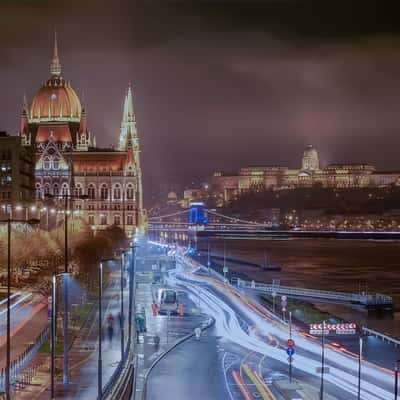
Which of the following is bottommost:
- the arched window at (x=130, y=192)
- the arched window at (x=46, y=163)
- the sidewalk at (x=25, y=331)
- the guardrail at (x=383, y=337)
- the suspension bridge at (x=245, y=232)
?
the guardrail at (x=383, y=337)

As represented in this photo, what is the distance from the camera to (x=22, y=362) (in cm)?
2391

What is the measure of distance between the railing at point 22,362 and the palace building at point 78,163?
8427cm

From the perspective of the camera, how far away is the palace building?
119 metres

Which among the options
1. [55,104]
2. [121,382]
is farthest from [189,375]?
[55,104]

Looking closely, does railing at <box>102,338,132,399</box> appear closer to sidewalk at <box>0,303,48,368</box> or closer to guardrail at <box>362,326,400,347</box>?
sidewalk at <box>0,303,48,368</box>

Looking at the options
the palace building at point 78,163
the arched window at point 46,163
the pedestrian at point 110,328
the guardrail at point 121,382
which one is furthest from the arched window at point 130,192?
the guardrail at point 121,382

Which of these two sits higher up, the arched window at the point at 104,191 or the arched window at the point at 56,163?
the arched window at the point at 56,163

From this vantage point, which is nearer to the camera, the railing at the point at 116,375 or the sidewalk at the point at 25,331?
the railing at the point at 116,375

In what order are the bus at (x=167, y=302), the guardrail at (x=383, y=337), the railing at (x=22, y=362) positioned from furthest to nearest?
the bus at (x=167, y=302)
the guardrail at (x=383, y=337)
the railing at (x=22, y=362)

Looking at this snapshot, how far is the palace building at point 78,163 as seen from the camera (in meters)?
119

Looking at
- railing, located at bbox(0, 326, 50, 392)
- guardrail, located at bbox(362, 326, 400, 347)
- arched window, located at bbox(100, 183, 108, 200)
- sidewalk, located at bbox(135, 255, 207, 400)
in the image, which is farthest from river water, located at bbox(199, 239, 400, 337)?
railing, located at bbox(0, 326, 50, 392)

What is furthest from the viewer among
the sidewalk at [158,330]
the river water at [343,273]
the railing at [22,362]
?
the river water at [343,273]

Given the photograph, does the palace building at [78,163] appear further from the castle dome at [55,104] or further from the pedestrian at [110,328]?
the pedestrian at [110,328]

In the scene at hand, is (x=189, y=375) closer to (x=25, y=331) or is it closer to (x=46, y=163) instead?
(x=25, y=331)
